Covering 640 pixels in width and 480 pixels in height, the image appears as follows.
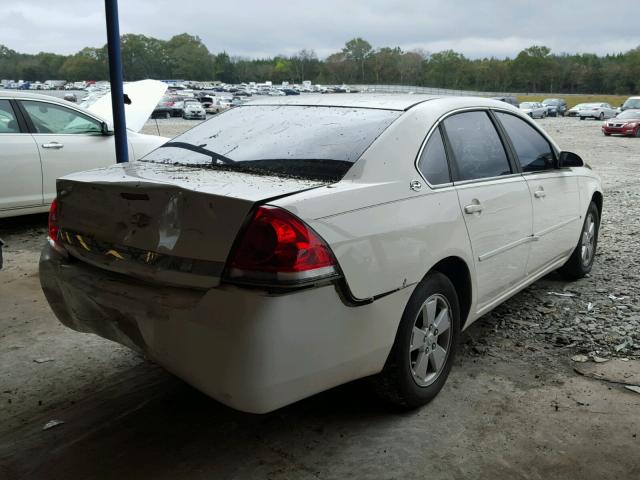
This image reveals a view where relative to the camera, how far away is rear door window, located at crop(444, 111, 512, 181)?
3402 millimetres

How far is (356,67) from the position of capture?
3616cm

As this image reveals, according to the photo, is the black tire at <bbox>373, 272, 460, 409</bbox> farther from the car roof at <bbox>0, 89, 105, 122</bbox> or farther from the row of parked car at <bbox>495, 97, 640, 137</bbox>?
the row of parked car at <bbox>495, 97, 640, 137</bbox>

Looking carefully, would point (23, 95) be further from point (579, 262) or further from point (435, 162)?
point (579, 262)

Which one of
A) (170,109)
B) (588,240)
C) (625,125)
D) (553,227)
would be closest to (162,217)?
(553,227)

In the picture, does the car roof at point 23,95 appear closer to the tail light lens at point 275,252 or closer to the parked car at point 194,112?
the tail light lens at point 275,252

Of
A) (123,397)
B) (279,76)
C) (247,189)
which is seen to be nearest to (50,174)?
(123,397)

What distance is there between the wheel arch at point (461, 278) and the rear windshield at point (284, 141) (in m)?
0.78

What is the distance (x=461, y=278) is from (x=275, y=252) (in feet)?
4.71

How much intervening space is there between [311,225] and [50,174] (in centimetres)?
550

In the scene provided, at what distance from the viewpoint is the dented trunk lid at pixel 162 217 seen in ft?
7.88

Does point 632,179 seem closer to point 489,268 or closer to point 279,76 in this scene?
point 489,268

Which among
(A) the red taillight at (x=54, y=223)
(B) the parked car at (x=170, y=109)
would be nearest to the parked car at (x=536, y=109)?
(B) the parked car at (x=170, y=109)

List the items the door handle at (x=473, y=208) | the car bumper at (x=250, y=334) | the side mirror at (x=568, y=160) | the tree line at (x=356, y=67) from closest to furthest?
the car bumper at (x=250, y=334) → the door handle at (x=473, y=208) → the side mirror at (x=568, y=160) → the tree line at (x=356, y=67)

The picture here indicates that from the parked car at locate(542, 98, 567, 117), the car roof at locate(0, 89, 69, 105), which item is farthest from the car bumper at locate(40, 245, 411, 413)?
the parked car at locate(542, 98, 567, 117)
